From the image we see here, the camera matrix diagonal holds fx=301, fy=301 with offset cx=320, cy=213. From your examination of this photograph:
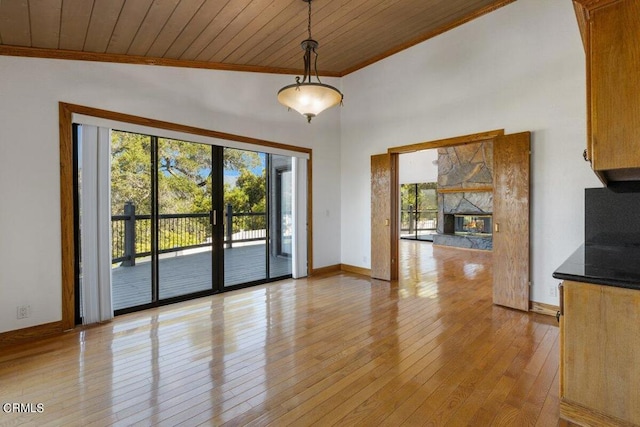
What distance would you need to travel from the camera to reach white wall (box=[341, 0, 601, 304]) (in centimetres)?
324

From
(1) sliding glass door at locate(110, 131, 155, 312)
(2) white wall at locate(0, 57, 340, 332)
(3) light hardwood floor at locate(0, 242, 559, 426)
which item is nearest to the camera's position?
(3) light hardwood floor at locate(0, 242, 559, 426)

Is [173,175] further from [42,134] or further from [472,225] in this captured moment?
[472,225]

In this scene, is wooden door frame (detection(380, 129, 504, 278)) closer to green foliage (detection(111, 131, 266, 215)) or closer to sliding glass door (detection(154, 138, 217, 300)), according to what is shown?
green foliage (detection(111, 131, 266, 215))

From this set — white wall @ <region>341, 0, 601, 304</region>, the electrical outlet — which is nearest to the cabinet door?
white wall @ <region>341, 0, 601, 304</region>

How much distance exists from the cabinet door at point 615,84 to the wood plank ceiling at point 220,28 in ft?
7.85

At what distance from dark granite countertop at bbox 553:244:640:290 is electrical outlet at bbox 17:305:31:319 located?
4.25 m

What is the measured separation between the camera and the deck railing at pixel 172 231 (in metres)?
3.60

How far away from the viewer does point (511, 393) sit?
1998mm

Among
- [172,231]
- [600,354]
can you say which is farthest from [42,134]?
[600,354]

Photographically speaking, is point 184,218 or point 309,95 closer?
point 309,95

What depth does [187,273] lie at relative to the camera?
172 inches

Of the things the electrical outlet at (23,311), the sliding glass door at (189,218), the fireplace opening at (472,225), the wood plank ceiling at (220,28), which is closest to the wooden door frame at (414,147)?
the wood plank ceiling at (220,28)

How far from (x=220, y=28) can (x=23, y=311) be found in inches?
132

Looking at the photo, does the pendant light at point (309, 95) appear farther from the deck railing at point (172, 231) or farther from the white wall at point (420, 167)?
the white wall at point (420, 167)
